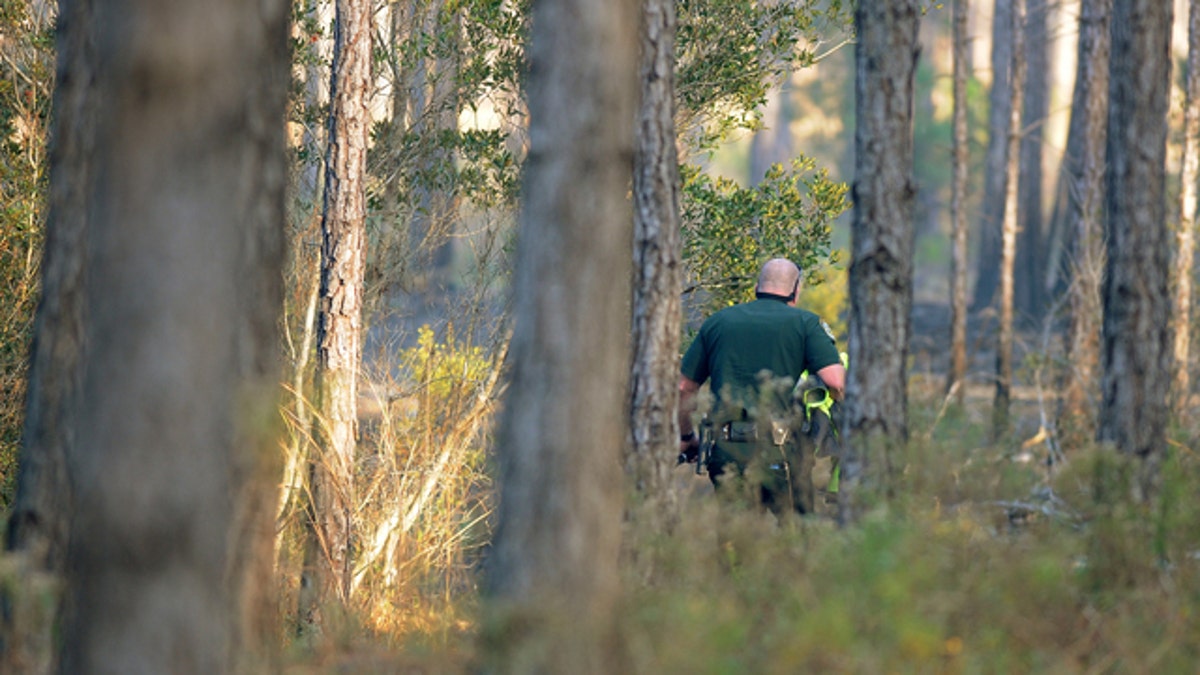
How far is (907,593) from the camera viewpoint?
4.57 meters

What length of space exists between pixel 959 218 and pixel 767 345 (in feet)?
43.9

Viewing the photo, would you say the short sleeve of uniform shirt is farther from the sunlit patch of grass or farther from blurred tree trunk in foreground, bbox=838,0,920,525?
the sunlit patch of grass

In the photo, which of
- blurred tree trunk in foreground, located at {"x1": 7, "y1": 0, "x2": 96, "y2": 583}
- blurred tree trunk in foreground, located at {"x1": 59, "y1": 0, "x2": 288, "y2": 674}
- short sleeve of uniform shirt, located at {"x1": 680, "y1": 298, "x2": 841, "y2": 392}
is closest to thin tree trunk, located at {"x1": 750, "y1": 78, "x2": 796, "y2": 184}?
short sleeve of uniform shirt, located at {"x1": 680, "y1": 298, "x2": 841, "y2": 392}

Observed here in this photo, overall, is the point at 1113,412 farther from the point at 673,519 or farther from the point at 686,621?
the point at 686,621

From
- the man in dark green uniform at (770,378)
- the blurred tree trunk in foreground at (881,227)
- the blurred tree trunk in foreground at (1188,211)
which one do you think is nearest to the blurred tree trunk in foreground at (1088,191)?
the blurred tree trunk in foreground at (1188,211)

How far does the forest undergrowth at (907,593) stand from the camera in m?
4.45

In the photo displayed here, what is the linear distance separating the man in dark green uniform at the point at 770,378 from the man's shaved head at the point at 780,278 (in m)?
0.11

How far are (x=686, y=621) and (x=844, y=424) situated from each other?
10.5ft

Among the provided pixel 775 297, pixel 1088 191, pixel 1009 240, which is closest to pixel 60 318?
pixel 775 297

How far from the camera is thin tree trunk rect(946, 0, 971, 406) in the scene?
19828mm

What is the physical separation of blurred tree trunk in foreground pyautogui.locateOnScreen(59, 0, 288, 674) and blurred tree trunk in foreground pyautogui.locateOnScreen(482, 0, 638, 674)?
3.99 ft

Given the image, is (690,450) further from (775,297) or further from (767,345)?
(775,297)

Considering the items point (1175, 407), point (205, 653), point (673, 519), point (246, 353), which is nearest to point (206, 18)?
point (246, 353)

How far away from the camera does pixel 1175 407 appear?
1344cm
